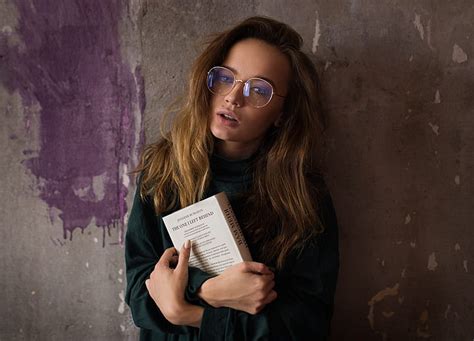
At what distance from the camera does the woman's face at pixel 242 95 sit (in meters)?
1.17

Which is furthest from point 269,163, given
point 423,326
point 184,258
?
point 423,326

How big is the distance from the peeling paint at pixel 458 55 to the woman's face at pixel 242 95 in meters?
0.59

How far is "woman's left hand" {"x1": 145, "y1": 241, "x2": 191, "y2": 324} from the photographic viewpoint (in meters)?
1.14

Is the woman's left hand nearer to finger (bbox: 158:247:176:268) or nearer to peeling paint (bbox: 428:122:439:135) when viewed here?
finger (bbox: 158:247:176:268)

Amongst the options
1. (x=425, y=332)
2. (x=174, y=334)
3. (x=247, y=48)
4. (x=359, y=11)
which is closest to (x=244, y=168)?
(x=247, y=48)

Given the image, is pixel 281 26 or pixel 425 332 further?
pixel 425 332

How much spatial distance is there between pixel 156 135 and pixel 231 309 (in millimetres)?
714

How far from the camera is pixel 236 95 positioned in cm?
116

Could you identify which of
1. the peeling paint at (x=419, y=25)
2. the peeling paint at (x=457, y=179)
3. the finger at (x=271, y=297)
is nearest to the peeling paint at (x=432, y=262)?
the peeling paint at (x=457, y=179)

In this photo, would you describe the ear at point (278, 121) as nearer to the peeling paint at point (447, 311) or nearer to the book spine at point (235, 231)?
the book spine at point (235, 231)

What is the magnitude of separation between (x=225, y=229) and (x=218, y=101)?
0.37 m

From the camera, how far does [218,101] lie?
121 centimetres

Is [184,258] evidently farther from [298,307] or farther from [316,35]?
[316,35]

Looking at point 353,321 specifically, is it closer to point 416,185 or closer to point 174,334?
point 416,185
